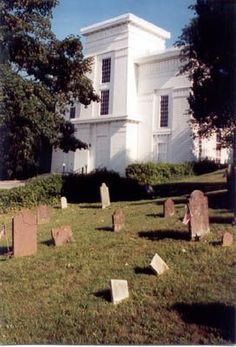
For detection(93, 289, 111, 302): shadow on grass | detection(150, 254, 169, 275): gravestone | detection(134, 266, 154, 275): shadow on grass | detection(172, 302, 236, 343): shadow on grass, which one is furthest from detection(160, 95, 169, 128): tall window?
detection(172, 302, 236, 343): shadow on grass

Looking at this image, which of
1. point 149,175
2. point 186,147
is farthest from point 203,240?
point 186,147

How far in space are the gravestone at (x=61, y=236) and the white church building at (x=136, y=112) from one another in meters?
10.1

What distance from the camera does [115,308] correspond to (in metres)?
5.21

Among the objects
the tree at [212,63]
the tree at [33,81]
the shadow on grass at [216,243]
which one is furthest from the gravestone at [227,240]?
the tree at [33,81]

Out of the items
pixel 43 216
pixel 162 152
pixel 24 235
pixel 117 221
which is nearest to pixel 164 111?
pixel 162 152

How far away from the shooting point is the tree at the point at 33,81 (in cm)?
1041

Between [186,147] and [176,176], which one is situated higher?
[186,147]

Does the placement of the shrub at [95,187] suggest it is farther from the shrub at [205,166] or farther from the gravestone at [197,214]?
the gravestone at [197,214]

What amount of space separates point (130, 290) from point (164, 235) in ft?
8.28

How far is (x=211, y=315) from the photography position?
4750mm

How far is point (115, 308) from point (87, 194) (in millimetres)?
11009

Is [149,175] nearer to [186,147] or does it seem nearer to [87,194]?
[186,147]

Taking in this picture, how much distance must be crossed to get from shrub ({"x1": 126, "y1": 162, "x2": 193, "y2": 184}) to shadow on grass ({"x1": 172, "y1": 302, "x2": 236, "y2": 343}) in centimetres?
1598

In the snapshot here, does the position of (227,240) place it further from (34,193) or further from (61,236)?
(34,193)
